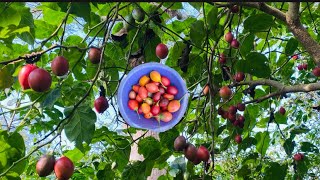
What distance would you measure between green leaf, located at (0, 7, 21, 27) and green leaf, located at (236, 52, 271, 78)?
59cm

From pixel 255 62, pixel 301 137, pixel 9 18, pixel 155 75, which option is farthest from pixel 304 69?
pixel 301 137

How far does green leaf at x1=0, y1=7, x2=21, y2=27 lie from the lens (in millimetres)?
1073

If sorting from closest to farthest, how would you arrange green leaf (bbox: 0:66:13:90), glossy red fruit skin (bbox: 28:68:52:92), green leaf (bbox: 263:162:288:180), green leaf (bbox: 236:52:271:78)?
glossy red fruit skin (bbox: 28:68:52:92) → green leaf (bbox: 0:66:13:90) → green leaf (bbox: 236:52:271:78) → green leaf (bbox: 263:162:288:180)

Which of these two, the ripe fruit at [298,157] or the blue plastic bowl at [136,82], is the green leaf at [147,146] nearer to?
the blue plastic bowl at [136,82]

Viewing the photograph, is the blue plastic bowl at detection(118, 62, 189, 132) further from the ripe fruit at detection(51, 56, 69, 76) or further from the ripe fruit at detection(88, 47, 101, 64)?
the ripe fruit at detection(51, 56, 69, 76)

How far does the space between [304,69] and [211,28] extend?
99 cm

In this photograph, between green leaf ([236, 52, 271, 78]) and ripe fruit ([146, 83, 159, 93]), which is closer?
ripe fruit ([146, 83, 159, 93])

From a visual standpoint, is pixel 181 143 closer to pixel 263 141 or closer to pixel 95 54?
pixel 95 54

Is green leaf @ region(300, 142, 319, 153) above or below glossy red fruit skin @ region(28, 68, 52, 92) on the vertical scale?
above

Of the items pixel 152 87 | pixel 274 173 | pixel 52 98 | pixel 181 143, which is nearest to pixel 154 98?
pixel 152 87

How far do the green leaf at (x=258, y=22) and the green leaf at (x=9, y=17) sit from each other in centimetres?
55

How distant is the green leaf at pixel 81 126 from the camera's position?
3.59ft

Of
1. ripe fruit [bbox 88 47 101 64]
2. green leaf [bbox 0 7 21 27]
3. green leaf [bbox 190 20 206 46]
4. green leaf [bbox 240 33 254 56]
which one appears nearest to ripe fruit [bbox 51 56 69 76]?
ripe fruit [bbox 88 47 101 64]

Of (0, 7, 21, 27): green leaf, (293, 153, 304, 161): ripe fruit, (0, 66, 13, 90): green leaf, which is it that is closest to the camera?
(0, 66, 13, 90): green leaf
